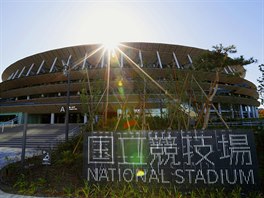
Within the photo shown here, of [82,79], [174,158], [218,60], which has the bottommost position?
Result: [174,158]

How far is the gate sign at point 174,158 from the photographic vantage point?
587 centimetres

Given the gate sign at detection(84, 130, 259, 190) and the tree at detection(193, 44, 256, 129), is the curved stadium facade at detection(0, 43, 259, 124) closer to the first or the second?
the tree at detection(193, 44, 256, 129)

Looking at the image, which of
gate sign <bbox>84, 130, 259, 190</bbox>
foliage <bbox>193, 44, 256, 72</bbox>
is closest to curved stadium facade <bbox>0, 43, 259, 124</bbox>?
foliage <bbox>193, 44, 256, 72</bbox>

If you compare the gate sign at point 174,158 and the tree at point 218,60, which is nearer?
the gate sign at point 174,158

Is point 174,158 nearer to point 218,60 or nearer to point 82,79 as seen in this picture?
point 218,60

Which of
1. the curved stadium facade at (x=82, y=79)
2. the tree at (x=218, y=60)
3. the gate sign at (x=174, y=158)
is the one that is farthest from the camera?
the curved stadium facade at (x=82, y=79)

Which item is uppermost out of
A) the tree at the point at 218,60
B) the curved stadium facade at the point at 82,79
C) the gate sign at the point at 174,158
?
the curved stadium facade at the point at 82,79

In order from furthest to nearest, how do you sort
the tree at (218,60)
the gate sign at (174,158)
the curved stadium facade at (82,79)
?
1. the curved stadium facade at (82,79)
2. the tree at (218,60)
3. the gate sign at (174,158)

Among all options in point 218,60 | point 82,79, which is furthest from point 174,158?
point 82,79

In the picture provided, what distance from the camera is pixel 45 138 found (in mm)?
19219

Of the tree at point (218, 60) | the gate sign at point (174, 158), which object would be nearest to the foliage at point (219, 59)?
the tree at point (218, 60)

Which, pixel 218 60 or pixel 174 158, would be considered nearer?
pixel 174 158

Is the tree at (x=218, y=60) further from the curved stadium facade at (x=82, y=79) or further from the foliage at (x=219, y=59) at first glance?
the curved stadium facade at (x=82, y=79)

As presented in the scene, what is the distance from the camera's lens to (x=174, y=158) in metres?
6.26
